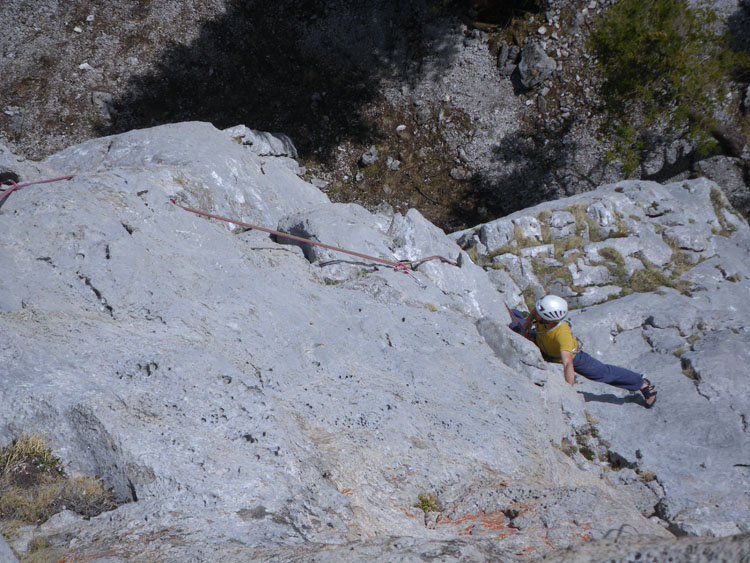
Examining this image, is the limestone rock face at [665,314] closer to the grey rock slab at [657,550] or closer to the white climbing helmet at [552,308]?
the white climbing helmet at [552,308]

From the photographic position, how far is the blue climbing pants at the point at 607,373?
8.88 metres

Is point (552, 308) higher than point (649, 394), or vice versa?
point (552, 308)

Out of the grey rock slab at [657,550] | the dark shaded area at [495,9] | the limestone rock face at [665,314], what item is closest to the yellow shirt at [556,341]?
the limestone rock face at [665,314]

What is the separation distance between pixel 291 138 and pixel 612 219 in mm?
12846

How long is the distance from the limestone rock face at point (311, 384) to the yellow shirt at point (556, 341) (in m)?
0.32

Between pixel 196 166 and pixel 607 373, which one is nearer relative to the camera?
pixel 607 373

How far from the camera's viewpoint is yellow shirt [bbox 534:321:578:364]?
29.4ft

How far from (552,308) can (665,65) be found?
11.9m

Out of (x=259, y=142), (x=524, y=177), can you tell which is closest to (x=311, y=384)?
(x=259, y=142)

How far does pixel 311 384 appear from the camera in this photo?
22.7ft

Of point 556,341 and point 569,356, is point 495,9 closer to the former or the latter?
point 556,341

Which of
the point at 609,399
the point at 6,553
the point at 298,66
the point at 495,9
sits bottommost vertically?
the point at 6,553

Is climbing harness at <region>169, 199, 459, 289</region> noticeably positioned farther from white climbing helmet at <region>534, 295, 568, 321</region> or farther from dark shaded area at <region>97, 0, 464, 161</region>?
dark shaded area at <region>97, 0, 464, 161</region>

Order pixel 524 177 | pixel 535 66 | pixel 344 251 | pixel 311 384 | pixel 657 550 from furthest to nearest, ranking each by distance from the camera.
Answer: pixel 535 66
pixel 524 177
pixel 344 251
pixel 311 384
pixel 657 550
